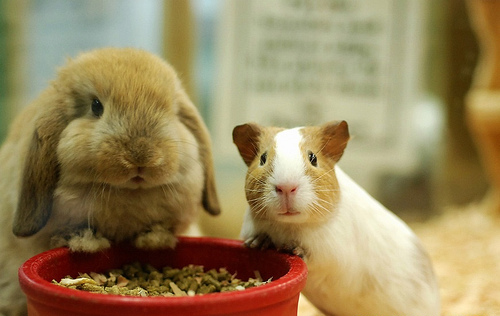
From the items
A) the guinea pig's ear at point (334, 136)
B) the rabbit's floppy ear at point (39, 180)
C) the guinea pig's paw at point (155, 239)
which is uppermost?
the guinea pig's ear at point (334, 136)

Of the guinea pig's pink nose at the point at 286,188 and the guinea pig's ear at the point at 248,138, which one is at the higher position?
the guinea pig's ear at the point at 248,138

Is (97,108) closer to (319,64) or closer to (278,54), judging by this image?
(278,54)

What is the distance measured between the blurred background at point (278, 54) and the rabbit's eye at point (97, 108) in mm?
1470

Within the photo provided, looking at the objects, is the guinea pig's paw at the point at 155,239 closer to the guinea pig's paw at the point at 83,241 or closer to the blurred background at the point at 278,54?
the guinea pig's paw at the point at 83,241

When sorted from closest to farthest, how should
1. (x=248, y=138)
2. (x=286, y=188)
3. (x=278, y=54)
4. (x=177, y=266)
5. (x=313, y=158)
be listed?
(x=286, y=188) → (x=313, y=158) → (x=248, y=138) → (x=177, y=266) → (x=278, y=54)

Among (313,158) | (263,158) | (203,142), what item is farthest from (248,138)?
(203,142)

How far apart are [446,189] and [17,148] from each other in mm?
3721

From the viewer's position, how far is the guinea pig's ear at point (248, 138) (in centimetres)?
192

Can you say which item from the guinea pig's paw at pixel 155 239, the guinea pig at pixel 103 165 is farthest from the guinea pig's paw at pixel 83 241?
the guinea pig's paw at pixel 155 239

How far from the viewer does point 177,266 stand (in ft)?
7.06

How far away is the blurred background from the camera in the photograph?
11.6 ft

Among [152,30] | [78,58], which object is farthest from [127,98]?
[152,30]

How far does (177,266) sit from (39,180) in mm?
591

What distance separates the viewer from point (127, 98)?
190 cm
